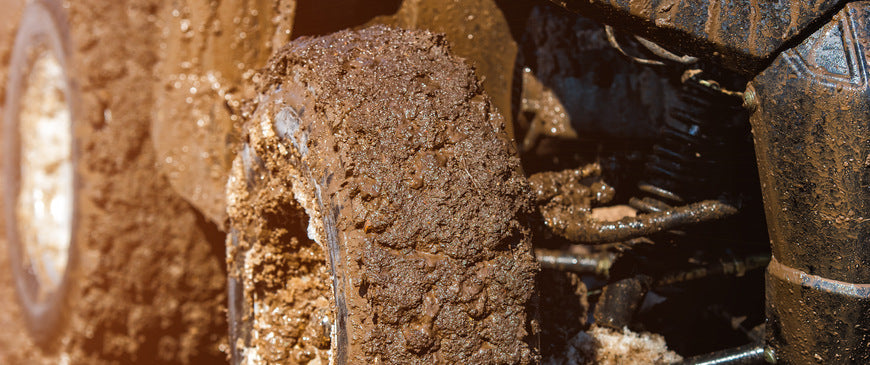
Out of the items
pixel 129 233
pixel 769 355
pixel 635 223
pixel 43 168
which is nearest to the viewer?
pixel 769 355

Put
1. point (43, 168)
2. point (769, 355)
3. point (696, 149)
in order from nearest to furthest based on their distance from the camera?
point (769, 355), point (696, 149), point (43, 168)

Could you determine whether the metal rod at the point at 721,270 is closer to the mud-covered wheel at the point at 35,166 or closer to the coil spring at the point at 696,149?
the coil spring at the point at 696,149

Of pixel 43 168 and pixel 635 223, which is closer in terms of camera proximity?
pixel 635 223

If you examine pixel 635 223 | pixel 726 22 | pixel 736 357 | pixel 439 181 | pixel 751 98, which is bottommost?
pixel 736 357

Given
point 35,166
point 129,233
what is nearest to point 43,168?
point 35,166

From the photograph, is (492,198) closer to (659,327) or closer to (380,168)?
(380,168)

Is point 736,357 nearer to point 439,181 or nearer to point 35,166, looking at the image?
point 439,181

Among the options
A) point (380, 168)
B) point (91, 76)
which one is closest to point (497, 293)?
point (380, 168)
